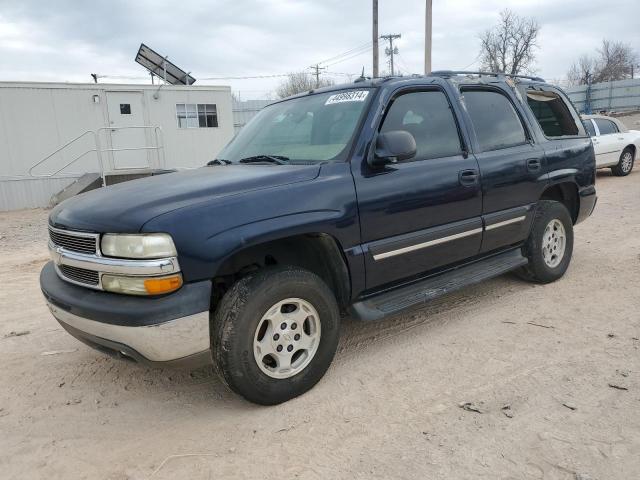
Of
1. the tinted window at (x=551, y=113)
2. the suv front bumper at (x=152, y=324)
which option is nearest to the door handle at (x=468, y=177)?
the tinted window at (x=551, y=113)

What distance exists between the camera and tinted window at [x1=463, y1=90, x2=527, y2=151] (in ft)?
13.6

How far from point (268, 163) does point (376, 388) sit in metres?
1.68

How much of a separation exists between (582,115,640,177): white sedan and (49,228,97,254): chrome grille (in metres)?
12.6

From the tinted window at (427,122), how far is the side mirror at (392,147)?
29 cm

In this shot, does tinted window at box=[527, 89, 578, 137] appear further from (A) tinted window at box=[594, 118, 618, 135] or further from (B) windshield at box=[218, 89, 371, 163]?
(A) tinted window at box=[594, 118, 618, 135]

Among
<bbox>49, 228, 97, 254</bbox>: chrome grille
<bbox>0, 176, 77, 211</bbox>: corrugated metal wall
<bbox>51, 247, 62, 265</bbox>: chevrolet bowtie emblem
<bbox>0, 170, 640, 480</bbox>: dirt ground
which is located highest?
<bbox>49, 228, 97, 254</bbox>: chrome grille

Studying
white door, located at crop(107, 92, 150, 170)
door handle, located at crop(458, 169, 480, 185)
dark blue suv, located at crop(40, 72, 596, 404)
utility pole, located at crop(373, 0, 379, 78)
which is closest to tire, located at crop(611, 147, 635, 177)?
dark blue suv, located at crop(40, 72, 596, 404)

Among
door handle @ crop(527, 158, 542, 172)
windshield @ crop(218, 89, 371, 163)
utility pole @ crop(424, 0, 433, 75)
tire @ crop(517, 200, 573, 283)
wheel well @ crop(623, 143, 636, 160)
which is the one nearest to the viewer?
windshield @ crop(218, 89, 371, 163)

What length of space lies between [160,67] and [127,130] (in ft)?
9.52

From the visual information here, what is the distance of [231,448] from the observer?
256cm

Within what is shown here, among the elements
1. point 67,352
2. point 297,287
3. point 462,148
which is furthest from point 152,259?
point 462,148

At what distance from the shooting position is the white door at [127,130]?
15.0 meters

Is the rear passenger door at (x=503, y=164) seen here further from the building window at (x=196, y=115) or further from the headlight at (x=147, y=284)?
the building window at (x=196, y=115)

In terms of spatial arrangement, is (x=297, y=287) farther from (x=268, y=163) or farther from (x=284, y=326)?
(x=268, y=163)
